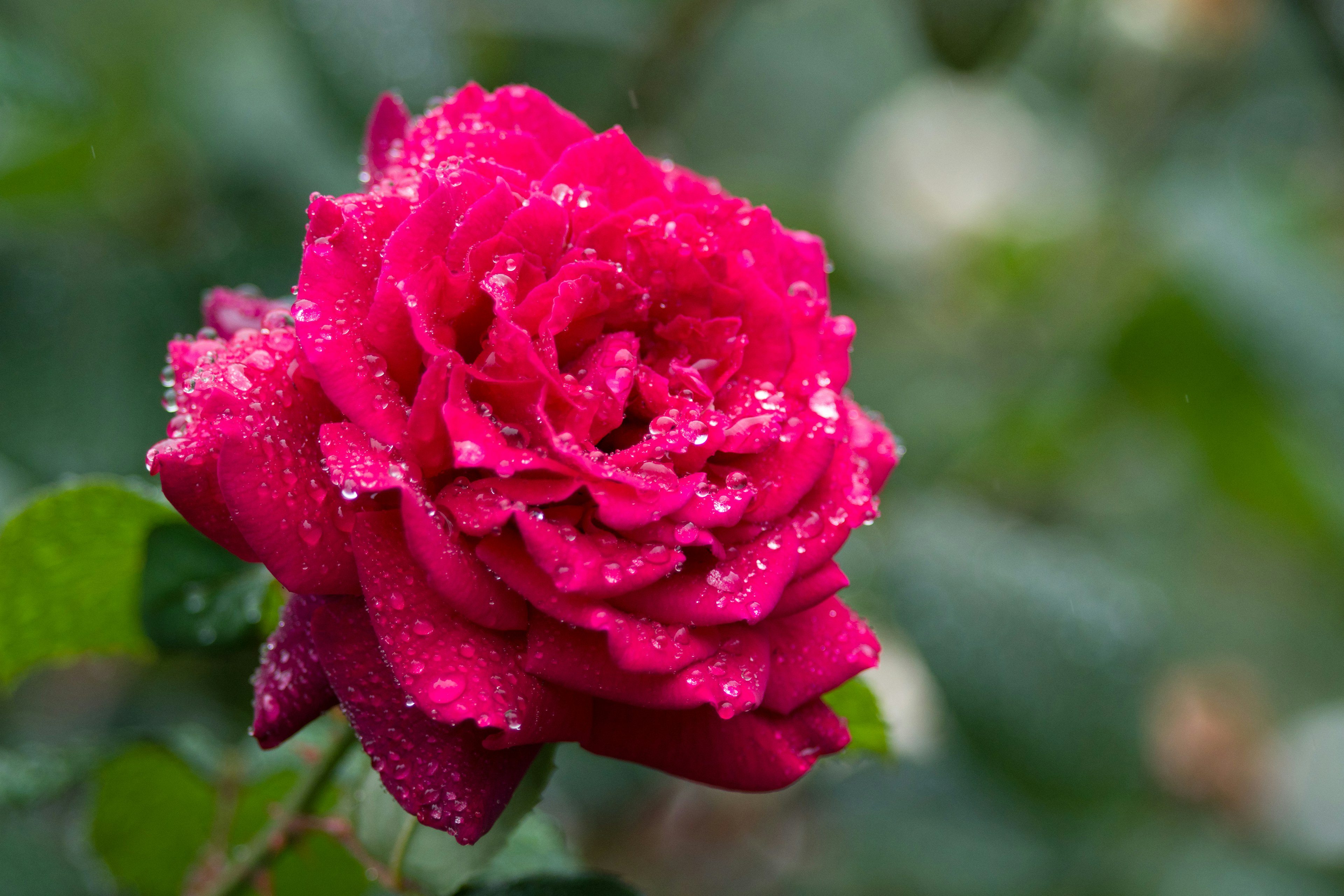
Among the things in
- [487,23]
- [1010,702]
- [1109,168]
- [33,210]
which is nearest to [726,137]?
[1109,168]

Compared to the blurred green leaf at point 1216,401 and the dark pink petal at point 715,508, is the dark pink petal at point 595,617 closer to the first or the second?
the dark pink petal at point 715,508

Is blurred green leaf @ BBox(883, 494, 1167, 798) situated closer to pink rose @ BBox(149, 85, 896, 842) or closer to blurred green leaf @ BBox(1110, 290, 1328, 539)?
blurred green leaf @ BBox(1110, 290, 1328, 539)

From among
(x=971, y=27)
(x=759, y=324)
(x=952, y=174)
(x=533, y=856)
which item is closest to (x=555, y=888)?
(x=533, y=856)

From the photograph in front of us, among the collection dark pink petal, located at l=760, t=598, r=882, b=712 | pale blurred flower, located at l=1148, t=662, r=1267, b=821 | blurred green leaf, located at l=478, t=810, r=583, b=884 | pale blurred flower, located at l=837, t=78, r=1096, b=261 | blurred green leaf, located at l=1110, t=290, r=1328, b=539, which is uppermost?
dark pink petal, located at l=760, t=598, r=882, b=712

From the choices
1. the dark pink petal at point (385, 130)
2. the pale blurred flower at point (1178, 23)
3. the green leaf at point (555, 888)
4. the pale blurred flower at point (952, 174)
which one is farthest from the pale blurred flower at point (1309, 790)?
the dark pink petal at point (385, 130)

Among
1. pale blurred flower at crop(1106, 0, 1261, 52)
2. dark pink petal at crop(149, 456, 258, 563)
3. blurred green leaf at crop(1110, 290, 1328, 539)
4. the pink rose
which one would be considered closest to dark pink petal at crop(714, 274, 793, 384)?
the pink rose

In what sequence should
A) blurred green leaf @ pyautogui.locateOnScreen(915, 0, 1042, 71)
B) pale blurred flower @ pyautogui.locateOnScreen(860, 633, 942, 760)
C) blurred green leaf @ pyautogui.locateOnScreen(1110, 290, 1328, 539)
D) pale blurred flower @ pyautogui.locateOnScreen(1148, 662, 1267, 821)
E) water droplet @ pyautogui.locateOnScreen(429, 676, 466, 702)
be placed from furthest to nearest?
pale blurred flower @ pyautogui.locateOnScreen(1148, 662, 1267, 821)
blurred green leaf @ pyautogui.locateOnScreen(1110, 290, 1328, 539)
pale blurred flower @ pyautogui.locateOnScreen(860, 633, 942, 760)
blurred green leaf @ pyautogui.locateOnScreen(915, 0, 1042, 71)
water droplet @ pyautogui.locateOnScreen(429, 676, 466, 702)
